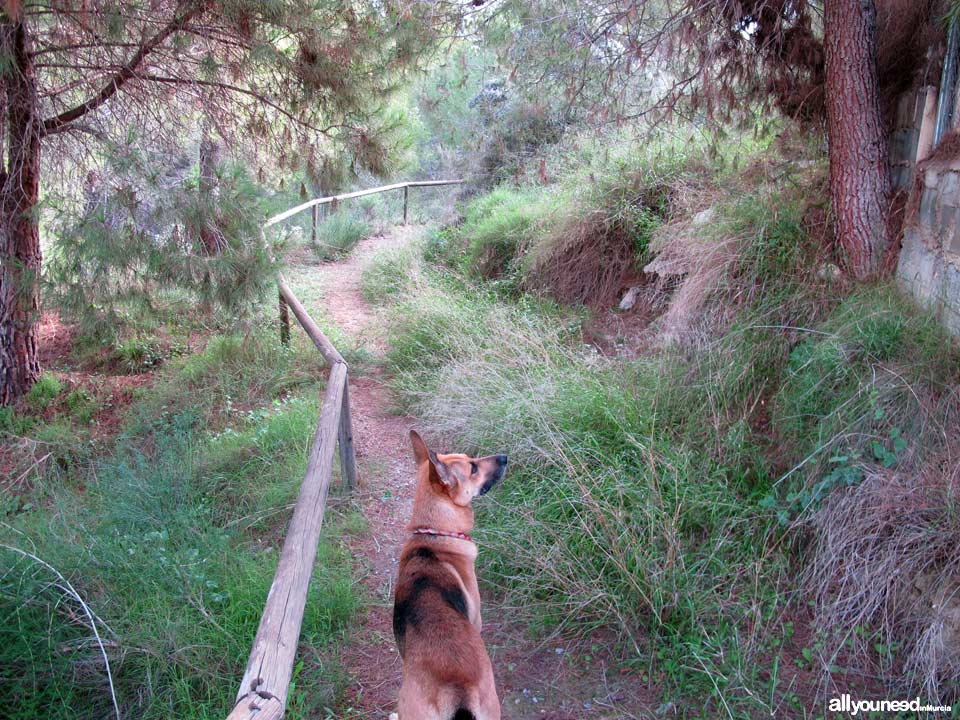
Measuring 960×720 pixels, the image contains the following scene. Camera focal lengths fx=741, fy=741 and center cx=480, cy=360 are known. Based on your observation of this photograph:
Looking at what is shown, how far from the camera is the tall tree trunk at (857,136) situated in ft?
16.2

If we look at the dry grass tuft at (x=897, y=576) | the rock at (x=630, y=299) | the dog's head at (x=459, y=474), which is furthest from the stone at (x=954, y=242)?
the rock at (x=630, y=299)

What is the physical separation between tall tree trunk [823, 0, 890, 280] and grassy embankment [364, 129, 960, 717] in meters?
0.26

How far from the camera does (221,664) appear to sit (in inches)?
123

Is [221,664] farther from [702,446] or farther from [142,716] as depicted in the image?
[702,446]

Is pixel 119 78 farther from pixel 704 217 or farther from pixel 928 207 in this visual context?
pixel 928 207

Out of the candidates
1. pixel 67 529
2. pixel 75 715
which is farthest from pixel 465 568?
pixel 67 529

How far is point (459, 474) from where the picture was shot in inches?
134

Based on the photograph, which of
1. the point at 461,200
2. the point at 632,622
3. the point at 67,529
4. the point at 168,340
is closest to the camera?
the point at 632,622

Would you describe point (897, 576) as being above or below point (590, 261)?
below

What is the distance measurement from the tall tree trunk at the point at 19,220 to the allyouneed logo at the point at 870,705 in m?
6.52

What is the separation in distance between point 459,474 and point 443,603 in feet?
2.23

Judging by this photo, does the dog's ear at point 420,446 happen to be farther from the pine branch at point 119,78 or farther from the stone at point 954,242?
the pine branch at point 119,78

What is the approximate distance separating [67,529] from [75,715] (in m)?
1.57

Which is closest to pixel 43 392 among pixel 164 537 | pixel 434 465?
pixel 164 537
